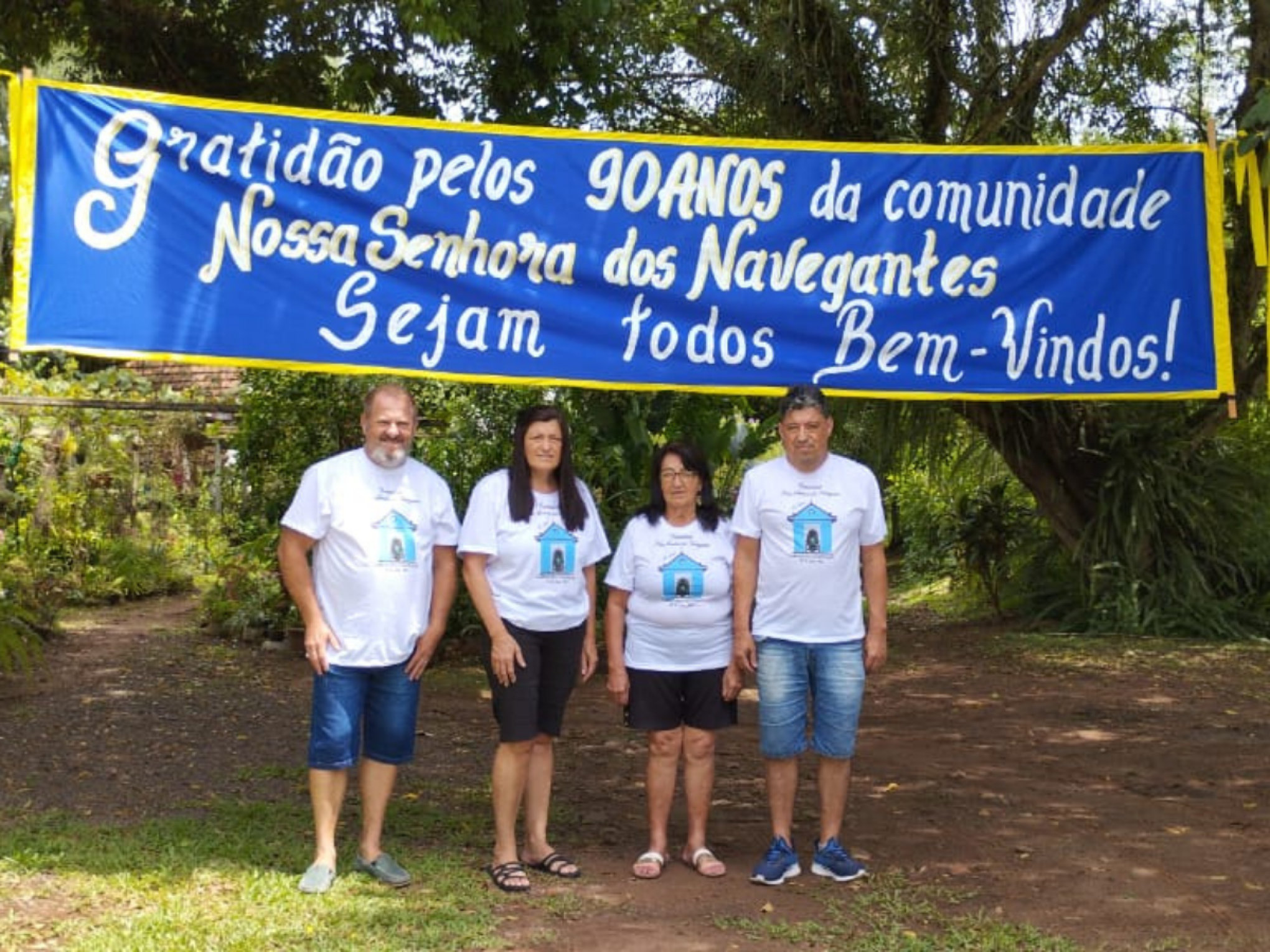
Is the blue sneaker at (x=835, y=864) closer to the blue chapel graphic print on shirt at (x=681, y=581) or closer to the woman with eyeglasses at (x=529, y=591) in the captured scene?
the woman with eyeglasses at (x=529, y=591)

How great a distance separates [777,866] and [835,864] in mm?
216

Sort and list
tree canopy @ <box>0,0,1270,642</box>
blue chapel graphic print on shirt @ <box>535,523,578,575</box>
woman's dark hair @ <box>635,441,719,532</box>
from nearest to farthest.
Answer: blue chapel graphic print on shirt @ <box>535,523,578,575</box>
woman's dark hair @ <box>635,441,719,532</box>
tree canopy @ <box>0,0,1270,642</box>

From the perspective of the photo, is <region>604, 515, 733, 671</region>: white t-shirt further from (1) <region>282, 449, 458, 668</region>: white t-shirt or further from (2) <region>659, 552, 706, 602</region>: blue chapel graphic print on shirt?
(1) <region>282, 449, 458, 668</region>: white t-shirt

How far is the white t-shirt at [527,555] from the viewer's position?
192 inches

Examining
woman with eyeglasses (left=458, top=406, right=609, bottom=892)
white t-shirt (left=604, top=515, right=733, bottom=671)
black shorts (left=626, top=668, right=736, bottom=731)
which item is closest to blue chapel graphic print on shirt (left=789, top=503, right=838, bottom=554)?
white t-shirt (left=604, top=515, right=733, bottom=671)

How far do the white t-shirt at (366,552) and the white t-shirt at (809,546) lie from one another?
1077 millimetres

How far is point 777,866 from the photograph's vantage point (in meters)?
5.01

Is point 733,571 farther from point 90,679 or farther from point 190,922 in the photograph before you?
point 90,679

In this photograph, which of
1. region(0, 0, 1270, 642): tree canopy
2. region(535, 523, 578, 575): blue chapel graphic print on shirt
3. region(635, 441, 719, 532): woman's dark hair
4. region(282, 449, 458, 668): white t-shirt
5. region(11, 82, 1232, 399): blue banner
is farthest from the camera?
region(0, 0, 1270, 642): tree canopy

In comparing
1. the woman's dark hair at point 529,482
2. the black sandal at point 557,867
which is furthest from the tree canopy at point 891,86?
the black sandal at point 557,867

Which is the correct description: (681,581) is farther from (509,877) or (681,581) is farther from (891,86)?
(891,86)

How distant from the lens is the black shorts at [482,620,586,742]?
491 centimetres

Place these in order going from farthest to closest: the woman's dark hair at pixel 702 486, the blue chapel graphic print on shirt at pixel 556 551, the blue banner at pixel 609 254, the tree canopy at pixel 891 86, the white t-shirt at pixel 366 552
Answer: the tree canopy at pixel 891 86 < the blue banner at pixel 609 254 < the woman's dark hair at pixel 702 486 < the blue chapel graphic print on shirt at pixel 556 551 < the white t-shirt at pixel 366 552

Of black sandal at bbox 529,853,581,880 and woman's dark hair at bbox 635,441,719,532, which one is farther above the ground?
woman's dark hair at bbox 635,441,719,532
